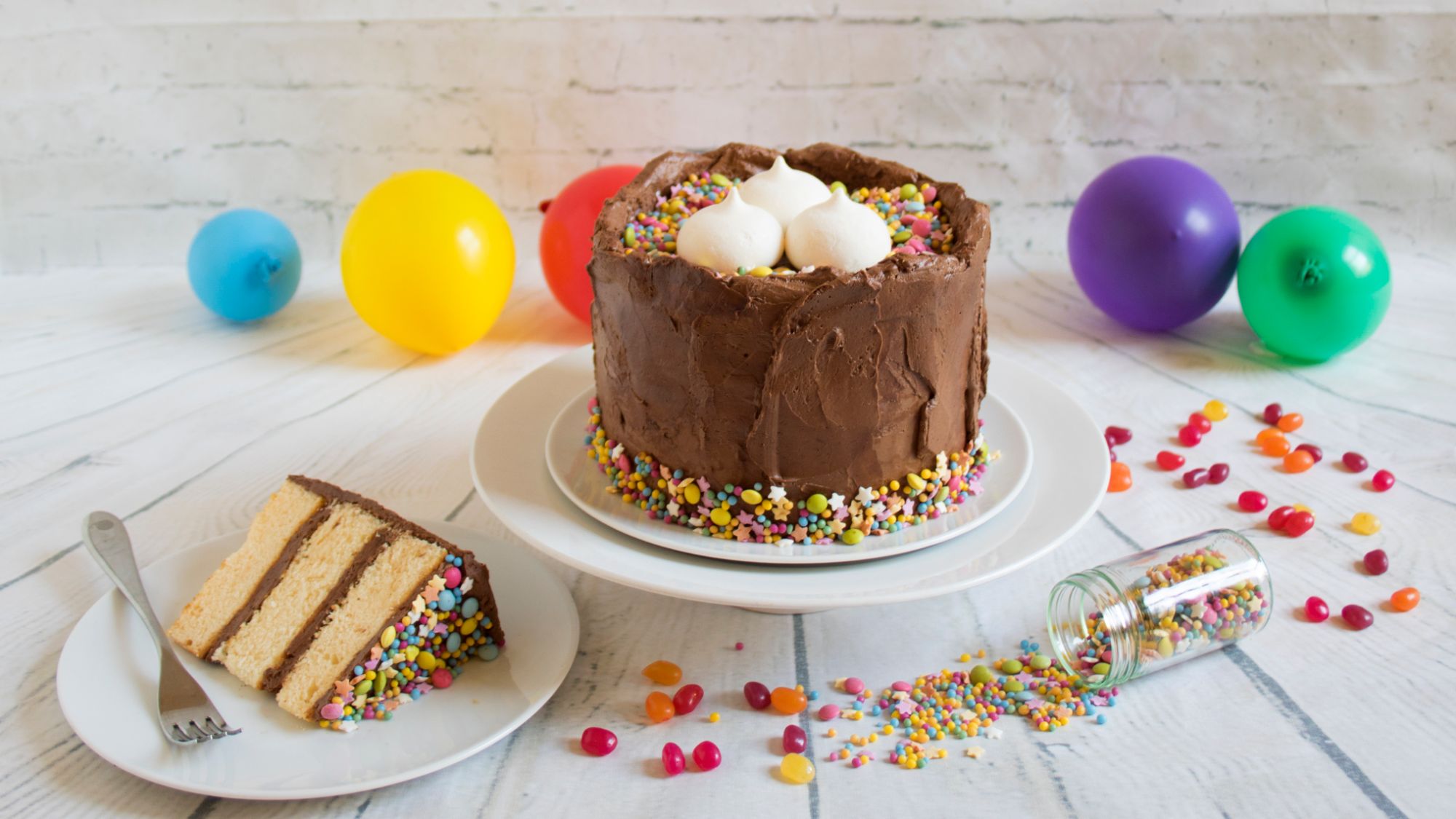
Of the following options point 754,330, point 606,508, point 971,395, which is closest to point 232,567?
point 606,508

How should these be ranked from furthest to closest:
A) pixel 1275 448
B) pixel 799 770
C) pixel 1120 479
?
pixel 1275 448 < pixel 1120 479 < pixel 799 770

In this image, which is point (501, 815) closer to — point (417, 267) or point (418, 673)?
point (418, 673)

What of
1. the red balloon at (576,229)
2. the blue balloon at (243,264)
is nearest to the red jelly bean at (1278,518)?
the red balloon at (576,229)

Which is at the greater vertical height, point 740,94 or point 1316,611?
point 740,94

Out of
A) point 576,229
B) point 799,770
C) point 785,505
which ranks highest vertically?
point 576,229

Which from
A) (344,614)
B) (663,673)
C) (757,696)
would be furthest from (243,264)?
(757,696)

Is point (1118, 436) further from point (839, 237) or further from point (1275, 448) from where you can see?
point (839, 237)

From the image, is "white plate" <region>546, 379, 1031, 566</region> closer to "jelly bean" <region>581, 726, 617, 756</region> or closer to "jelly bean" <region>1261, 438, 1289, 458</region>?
"jelly bean" <region>581, 726, 617, 756</region>

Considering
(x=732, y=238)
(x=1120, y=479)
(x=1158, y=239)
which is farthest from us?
(x=1158, y=239)
